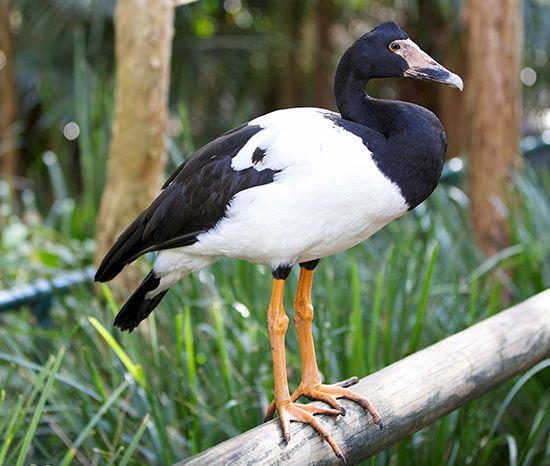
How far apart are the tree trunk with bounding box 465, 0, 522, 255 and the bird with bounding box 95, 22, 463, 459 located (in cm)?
230

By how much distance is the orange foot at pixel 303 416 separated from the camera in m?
2.07

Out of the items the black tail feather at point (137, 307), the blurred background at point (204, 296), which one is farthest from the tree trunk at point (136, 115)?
the black tail feather at point (137, 307)

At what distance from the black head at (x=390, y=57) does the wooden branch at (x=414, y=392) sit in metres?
0.72

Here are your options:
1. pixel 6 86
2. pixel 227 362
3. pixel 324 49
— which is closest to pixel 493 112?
pixel 227 362

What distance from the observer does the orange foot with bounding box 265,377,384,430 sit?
217 cm

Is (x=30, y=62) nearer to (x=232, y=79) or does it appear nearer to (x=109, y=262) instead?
(x=232, y=79)

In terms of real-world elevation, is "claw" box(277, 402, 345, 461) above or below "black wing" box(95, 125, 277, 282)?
below

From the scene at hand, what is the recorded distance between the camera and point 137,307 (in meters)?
2.38

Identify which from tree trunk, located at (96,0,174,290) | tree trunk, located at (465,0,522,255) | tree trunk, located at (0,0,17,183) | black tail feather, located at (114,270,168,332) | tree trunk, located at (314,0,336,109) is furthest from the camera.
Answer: tree trunk, located at (314,0,336,109)

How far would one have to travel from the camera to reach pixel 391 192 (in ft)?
6.76

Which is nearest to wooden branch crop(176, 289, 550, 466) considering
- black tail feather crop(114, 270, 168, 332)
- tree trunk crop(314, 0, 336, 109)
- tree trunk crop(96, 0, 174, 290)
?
black tail feather crop(114, 270, 168, 332)

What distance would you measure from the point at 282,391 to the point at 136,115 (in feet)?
5.24

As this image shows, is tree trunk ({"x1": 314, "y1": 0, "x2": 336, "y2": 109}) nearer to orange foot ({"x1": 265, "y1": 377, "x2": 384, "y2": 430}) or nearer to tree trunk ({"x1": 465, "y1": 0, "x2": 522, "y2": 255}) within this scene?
tree trunk ({"x1": 465, "y1": 0, "x2": 522, "y2": 255})

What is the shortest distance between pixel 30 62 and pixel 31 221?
8.43 ft
